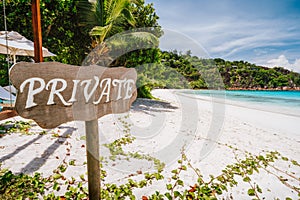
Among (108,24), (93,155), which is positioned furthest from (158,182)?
(108,24)

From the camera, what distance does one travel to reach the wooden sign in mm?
909

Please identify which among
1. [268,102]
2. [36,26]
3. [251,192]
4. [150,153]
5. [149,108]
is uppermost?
[36,26]

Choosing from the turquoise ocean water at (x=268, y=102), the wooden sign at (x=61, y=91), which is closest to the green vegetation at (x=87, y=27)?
the wooden sign at (x=61, y=91)

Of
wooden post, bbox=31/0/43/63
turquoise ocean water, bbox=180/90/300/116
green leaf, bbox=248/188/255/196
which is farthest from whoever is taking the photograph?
turquoise ocean water, bbox=180/90/300/116

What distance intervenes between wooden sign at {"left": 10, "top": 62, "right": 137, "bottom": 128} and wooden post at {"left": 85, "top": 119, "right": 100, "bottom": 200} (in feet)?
0.46

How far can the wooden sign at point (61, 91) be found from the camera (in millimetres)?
909

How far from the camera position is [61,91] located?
41.3 inches

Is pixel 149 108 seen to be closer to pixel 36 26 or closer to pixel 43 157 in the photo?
pixel 43 157

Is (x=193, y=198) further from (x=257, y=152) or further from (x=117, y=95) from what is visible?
(x=257, y=152)

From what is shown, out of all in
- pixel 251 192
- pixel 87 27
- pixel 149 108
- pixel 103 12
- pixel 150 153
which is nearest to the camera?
pixel 251 192

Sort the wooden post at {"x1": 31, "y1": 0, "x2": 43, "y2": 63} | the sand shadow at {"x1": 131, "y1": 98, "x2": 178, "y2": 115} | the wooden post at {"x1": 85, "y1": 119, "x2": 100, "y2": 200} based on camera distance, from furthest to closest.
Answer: the sand shadow at {"x1": 131, "y1": 98, "x2": 178, "y2": 115}
the wooden post at {"x1": 31, "y1": 0, "x2": 43, "y2": 63}
the wooden post at {"x1": 85, "y1": 119, "x2": 100, "y2": 200}

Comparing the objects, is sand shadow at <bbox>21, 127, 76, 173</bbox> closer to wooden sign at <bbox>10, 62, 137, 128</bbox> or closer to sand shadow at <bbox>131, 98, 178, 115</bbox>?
wooden sign at <bbox>10, 62, 137, 128</bbox>

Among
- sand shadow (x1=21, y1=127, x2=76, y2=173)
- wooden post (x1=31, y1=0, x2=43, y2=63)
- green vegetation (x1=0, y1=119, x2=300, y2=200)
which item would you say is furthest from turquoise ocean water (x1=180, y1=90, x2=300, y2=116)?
wooden post (x1=31, y1=0, x2=43, y2=63)

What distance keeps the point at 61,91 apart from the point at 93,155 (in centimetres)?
62
